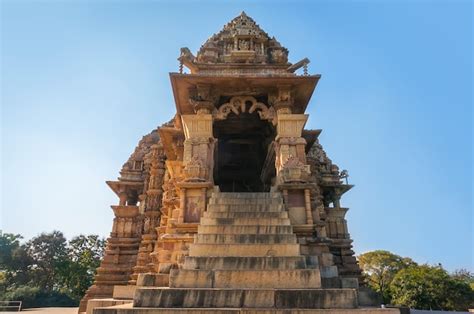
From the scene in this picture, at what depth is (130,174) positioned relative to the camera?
17812 mm

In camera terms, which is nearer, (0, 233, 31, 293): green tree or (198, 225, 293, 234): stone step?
(198, 225, 293, 234): stone step

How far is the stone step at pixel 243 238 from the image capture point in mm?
5587

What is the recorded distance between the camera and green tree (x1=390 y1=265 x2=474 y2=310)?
25672mm

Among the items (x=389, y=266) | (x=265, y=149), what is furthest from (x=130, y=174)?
(x=389, y=266)

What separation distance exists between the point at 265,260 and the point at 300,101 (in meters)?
5.20

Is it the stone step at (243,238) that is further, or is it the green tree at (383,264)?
the green tree at (383,264)

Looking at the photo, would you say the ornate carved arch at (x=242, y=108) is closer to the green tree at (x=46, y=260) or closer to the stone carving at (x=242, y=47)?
the stone carving at (x=242, y=47)

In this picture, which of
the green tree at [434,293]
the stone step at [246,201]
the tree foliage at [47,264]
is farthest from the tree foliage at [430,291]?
the tree foliage at [47,264]

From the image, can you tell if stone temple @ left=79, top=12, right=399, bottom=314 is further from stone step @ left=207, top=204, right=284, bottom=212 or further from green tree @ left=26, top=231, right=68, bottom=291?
green tree @ left=26, top=231, right=68, bottom=291

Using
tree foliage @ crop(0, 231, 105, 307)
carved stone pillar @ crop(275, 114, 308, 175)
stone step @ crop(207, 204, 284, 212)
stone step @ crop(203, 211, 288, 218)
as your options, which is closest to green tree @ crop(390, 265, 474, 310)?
carved stone pillar @ crop(275, 114, 308, 175)

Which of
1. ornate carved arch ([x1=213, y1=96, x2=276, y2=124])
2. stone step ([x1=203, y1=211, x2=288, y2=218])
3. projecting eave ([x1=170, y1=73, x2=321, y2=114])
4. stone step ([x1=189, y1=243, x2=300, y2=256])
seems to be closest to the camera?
stone step ([x1=189, y1=243, x2=300, y2=256])

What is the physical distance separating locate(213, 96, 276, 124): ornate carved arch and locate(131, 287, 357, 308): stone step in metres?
4.67

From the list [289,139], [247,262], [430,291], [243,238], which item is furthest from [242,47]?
[430,291]

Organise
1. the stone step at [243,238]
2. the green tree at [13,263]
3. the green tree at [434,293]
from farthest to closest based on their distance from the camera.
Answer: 1. the green tree at [13,263]
2. the green tree at [434,293]
3. the stone step at [243,238]
